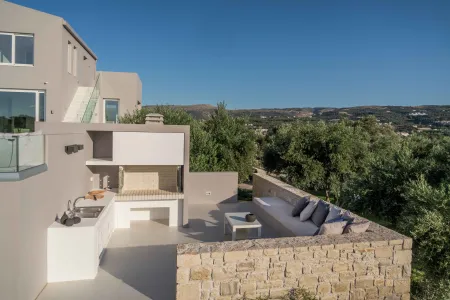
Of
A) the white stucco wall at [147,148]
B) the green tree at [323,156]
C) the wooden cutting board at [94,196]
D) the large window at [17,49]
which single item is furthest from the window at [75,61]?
the green tree at [323,156]

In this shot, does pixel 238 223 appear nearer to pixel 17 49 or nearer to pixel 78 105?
pixel 78 105

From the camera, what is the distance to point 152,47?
26.6m

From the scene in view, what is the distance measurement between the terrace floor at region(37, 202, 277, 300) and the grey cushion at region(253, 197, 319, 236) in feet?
2.21

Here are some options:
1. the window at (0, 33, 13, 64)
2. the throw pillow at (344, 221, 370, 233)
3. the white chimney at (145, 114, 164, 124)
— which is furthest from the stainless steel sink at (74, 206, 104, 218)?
the window at (0, 33, 13, 64)

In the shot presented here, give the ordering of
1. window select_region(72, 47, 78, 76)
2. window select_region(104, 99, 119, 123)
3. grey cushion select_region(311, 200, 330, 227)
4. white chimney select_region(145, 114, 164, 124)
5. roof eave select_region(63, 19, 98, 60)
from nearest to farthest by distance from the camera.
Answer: grey cushion select_region(311, 200, 330, 227), white chimney select_region(145, 114, 164, 124), roof eave select_region(63, 19, 98, 60), window select_region(72, 47, 78, 76), window select_region(104, 99, 119, 123)

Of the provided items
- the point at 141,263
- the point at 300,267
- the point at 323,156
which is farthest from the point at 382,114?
the point at 141,263

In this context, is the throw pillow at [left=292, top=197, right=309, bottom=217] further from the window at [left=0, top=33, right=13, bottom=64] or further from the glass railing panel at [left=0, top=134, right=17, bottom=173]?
the window at [left=0, top=33, right=13, bottom=64]

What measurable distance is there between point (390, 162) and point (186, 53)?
2420cm

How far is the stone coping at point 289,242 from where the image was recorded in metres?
4.98

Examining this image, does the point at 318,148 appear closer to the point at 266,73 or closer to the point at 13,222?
the point at 13,222

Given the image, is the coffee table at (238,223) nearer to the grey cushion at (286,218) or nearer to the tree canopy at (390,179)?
the grey cushion at (286,218)

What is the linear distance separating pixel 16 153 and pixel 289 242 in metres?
4.67

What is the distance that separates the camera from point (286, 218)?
855 cm

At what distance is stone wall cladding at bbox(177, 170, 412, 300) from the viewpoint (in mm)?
4891
